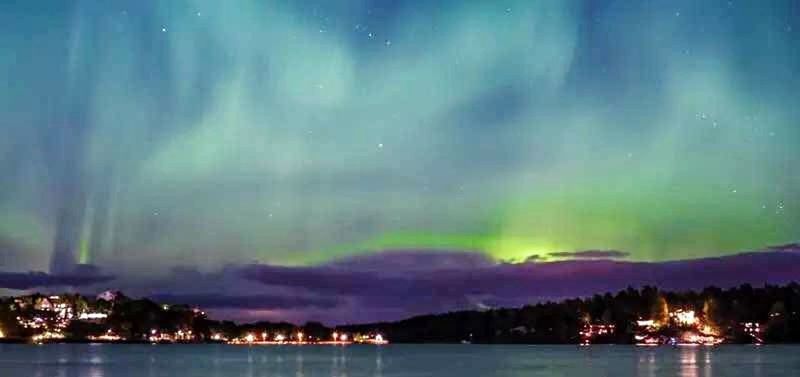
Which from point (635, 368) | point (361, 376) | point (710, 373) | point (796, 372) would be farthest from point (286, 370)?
point (796, 372)

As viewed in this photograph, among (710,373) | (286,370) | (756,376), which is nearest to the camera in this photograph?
(756,376)

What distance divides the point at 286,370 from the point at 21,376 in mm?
39908

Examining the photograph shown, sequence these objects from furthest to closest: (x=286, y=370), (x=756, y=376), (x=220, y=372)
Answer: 1. (x=286, y=370)
2. (x=220, y=372)
3. (x=756, y=376)

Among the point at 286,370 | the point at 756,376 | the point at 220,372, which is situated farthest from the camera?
the point at 286,370

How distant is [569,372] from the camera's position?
14100cm

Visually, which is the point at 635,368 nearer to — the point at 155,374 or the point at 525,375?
the point at 525,375

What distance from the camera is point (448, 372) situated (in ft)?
464

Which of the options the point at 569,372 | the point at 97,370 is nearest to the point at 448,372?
the point at 569,372

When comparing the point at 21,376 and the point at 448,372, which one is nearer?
the point at 21,376

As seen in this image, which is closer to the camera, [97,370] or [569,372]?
[569,372]

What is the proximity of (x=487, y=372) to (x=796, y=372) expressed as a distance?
123 feet

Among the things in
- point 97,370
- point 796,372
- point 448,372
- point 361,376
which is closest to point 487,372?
point 448,372

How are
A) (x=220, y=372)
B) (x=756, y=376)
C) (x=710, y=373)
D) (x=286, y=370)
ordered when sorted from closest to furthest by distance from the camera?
(x=756, y=376)
(x=710, y=373)
(x=220, y=372)
(x=286, y=370)

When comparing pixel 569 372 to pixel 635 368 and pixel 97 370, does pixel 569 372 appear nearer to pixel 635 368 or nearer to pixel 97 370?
pixel 635 368
